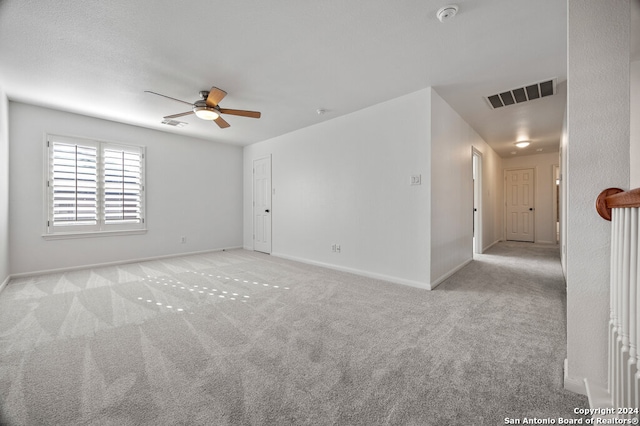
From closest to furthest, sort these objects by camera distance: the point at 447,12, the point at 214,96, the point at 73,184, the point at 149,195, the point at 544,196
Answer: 1. the point at 447,12
2. the point at 214,96
3. the point at 73,184
4. the point at 149,195
5. the point at 544,196

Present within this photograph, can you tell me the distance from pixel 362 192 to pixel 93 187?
448cm

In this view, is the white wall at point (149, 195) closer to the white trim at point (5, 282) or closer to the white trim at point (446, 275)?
the white trim at point (5, 282)

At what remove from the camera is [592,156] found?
4.51 feet

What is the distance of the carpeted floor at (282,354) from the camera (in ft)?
4.35

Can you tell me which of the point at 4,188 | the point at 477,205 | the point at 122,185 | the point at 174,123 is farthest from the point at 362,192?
the point at 4,188

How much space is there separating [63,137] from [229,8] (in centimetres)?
406

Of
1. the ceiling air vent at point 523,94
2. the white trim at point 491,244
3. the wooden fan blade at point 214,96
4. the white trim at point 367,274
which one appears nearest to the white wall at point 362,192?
the white trim at point 367,274

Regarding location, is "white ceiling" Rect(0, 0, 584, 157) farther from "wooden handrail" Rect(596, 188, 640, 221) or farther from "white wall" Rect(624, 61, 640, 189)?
"wooden handrail" Rect(596, 188, 640, 221)

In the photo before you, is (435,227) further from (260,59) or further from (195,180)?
(195,180)

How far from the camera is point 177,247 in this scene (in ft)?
17.8

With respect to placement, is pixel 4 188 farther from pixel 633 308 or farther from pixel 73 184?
pixel 633 308

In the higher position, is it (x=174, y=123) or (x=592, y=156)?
(x=174, y=123)

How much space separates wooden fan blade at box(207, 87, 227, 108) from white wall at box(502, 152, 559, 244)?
8285 millimetres

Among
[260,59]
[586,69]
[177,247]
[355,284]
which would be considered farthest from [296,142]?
[586,69]
